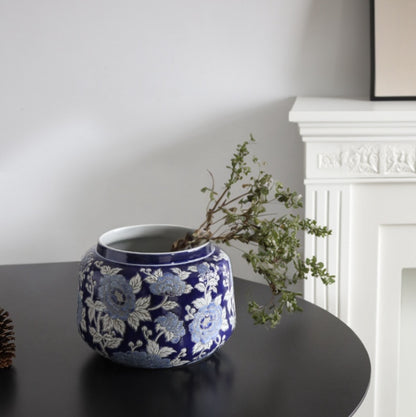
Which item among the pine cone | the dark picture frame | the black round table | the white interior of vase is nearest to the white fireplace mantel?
the dark picture frame

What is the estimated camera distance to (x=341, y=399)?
0.88 meters

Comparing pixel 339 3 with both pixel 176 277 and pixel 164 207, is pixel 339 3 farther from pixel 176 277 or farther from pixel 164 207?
pixel 176 277

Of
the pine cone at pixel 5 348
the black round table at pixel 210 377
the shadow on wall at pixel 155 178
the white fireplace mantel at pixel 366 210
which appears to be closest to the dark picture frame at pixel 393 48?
the white fireplace mantel at pixel 366 210

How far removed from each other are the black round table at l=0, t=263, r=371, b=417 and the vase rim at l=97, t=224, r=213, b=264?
0.16 metres

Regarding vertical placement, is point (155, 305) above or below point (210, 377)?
above

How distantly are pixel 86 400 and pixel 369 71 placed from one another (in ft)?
3.14

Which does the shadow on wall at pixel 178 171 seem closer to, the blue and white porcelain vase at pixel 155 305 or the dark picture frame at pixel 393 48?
the dark picture frame at pixel 393 48

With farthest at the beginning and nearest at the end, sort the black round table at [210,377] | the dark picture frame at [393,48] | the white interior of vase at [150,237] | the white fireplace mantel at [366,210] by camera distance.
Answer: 1. the dark picture frame at [393,48]
2. the white fireplace mantel at [366,210]
3. the white interior of vase at [150,237]
4. the black round table at [210,377]

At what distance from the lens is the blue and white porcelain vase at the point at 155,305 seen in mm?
895

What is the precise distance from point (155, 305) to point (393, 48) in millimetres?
828

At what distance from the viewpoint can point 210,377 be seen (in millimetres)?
938

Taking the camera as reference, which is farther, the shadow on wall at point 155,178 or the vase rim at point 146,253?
the shadow on wall at point 155,178

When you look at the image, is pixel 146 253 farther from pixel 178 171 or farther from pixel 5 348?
pixel 178 171

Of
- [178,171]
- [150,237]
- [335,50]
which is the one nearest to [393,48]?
[335,50]
